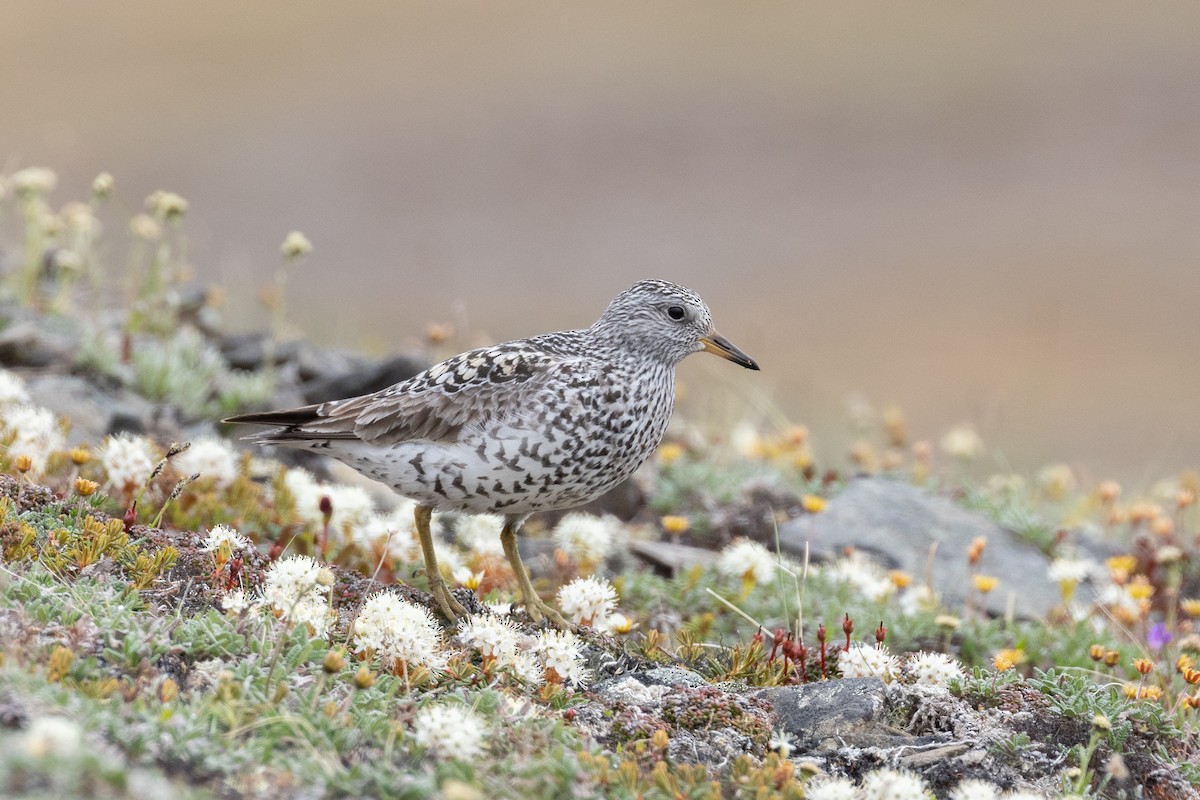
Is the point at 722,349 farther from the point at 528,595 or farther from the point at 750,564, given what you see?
the point at 528,595

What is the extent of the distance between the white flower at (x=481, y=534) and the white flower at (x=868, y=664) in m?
2.53

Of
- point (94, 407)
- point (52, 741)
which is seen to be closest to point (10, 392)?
point (94, 407)

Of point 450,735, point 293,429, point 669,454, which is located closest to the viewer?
point 450,735

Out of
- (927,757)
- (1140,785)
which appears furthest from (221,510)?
(1140,785)

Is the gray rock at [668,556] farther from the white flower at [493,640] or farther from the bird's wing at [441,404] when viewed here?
the white flower at [493,640]

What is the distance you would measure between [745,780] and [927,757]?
958mm

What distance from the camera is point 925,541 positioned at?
983 cm

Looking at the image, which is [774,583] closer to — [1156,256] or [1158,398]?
[1158,398]

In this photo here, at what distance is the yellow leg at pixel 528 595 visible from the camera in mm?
6926

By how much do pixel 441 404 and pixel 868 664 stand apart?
2.61m

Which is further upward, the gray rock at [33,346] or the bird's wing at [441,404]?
the bird's wing at [441,404]

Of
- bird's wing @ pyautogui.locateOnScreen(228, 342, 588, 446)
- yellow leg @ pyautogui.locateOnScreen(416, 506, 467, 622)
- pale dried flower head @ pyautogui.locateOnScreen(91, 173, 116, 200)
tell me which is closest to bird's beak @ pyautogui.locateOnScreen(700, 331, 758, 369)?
bird's wing @ pyautogui.locateOnScreen(228, 342, 588, 446)

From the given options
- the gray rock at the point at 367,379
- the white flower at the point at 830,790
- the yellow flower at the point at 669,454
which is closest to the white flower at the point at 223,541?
the white flower at the point at 830,790

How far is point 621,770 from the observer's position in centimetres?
480
